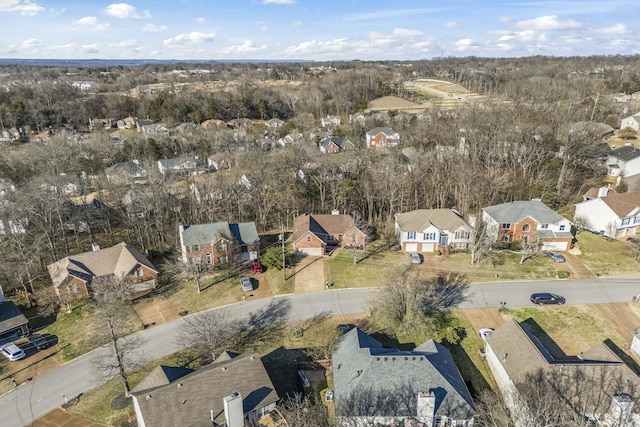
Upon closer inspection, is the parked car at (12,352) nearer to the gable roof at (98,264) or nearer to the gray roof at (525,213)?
the gable roof at (98,264)

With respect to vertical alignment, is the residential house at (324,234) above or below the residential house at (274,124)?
below

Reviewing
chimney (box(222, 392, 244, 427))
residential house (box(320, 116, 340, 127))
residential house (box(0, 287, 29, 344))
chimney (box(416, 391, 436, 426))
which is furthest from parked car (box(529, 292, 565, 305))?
residential house (box(320, 116, 340, 127))

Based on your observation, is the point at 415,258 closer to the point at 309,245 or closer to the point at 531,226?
the point at 309,245

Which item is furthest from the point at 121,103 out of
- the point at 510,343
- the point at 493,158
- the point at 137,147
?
the point at 510,343

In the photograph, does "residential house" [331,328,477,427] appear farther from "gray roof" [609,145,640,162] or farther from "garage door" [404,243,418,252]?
"gray roof" [609,145,640,162]

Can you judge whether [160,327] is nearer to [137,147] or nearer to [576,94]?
[137,147]

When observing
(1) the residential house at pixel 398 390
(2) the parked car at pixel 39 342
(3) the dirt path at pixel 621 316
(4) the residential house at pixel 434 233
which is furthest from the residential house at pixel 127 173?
(3) the dirt path at pixel 621 316
